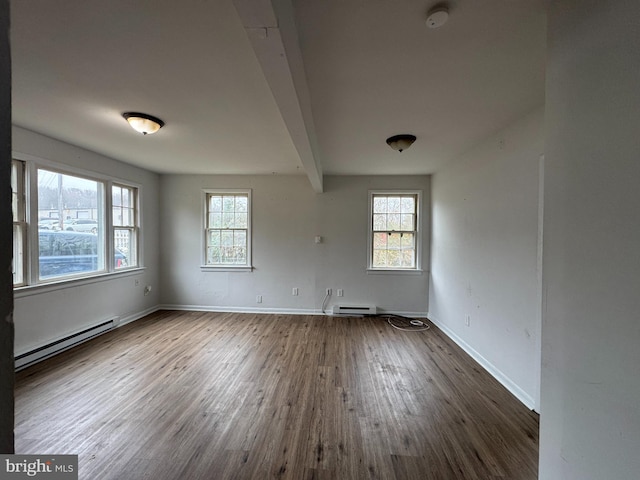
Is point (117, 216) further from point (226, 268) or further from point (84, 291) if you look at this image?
point (226, 268)

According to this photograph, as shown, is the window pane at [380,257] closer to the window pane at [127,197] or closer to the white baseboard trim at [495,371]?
the white baseboard trim at [495,371]

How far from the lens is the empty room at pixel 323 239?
3.27 ft

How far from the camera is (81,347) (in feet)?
10.2

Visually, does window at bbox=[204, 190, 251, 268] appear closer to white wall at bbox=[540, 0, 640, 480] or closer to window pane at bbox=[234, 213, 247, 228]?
window pane at bbox=[234, 213, 247, 228]

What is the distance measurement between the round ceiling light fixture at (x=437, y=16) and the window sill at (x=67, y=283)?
4.13 m

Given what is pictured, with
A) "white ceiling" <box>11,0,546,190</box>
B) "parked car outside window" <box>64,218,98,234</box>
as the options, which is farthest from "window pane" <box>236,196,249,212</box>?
"parked car outside window" <box>64,218,98,234</box>

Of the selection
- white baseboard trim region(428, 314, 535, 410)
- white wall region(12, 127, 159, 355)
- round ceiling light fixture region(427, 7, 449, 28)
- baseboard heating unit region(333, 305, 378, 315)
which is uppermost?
round ceiling light fixture region(427, 7, 449, 28)

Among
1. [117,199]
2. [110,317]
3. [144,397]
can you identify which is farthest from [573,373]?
[117,199]

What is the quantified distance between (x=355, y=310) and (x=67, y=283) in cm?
393

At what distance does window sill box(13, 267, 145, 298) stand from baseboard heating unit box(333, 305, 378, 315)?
11.0 ft

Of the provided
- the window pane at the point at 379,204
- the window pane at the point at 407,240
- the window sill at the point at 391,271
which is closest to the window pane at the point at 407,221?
the window pane at the point at 407,240

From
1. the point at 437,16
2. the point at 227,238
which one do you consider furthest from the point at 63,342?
the point at 437,16

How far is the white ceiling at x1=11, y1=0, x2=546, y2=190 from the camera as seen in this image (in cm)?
123

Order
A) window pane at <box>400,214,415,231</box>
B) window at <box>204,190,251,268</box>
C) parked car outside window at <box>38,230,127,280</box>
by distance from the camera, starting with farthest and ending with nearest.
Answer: window at <box>204,190,251,268</box> → window pane at <box>400,214,415,231</box> → parked car outside window at <box>38,230,127,280</box>
